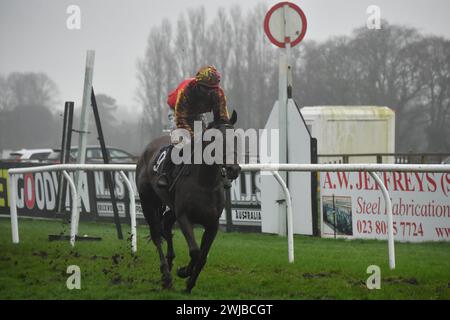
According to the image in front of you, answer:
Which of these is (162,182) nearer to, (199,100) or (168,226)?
(199,100)

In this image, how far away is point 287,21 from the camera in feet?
33.1

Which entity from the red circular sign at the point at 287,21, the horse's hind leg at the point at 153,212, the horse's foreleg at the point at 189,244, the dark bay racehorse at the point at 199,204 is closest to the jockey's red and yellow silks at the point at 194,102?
the dark bay racehorse at the point at 199,204

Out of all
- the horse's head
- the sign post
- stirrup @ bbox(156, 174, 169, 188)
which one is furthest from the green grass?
the sign post

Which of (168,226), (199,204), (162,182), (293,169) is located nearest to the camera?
(199,204)

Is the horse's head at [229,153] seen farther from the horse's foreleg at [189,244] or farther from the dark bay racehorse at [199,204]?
the horse's foreleg at [189,244]

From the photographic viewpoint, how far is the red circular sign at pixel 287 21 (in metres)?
10.0

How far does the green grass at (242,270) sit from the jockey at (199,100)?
3.27 ft

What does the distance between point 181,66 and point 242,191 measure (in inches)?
842

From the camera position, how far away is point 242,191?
12305mm

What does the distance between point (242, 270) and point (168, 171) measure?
1.35 meters

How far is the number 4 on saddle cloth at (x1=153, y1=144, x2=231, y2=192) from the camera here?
6.55m

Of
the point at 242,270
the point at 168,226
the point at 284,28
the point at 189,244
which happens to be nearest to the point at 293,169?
the point at 242,270
